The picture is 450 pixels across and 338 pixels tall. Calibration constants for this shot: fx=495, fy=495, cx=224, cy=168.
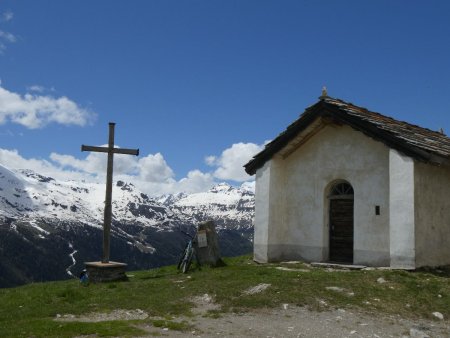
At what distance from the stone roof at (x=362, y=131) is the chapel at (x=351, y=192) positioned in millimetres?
39

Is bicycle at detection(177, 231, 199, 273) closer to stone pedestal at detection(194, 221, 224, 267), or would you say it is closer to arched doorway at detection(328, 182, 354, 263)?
stone pedestal at detection(194, 221, 224, 267)

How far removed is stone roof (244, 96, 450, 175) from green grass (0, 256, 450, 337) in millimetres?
4121

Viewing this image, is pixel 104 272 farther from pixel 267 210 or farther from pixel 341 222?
pixel 341 222

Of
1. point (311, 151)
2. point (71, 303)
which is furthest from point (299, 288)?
point (311, 151)

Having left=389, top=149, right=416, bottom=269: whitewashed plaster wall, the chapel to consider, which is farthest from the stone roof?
left=389, top=149, right=416, bottom=269: whitewashed plaster wall

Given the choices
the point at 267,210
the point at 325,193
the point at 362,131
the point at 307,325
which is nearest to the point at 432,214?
the point at 362,131

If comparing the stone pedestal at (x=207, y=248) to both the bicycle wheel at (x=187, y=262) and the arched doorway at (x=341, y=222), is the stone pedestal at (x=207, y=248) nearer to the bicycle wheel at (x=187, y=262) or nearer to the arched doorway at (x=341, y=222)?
the bicycle wheel at (x=187, y=262)

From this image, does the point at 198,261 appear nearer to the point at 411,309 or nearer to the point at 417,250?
the point at 417,250

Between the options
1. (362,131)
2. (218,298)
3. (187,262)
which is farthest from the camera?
(187,262)

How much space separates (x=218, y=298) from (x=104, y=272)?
616cm

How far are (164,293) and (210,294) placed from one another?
4.88 feet

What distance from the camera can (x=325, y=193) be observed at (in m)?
20.5

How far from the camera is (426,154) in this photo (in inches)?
654

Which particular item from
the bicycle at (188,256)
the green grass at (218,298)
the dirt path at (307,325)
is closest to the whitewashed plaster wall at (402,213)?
the green grass at (218,298)
